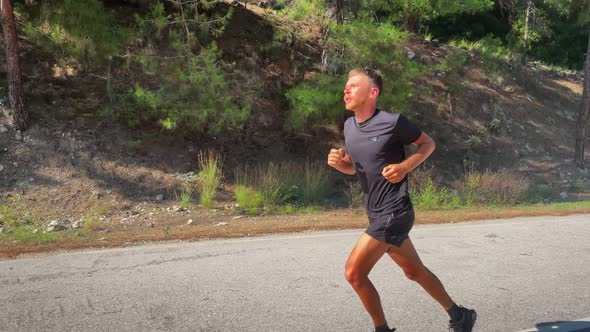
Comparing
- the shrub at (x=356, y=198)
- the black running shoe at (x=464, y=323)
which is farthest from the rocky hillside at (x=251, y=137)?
the black running shoe at (x=464, y=323)

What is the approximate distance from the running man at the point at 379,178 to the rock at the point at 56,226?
6.96 m

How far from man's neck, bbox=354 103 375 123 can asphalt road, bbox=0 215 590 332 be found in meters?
1.78

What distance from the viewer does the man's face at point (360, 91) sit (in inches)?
155

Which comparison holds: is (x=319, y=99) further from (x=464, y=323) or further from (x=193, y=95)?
(x=464, y=323)

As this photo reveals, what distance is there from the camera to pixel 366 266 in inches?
155

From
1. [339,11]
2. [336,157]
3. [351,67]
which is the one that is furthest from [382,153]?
[339,11]

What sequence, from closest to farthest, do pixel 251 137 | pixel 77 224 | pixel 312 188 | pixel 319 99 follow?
pixel 77 224 < pixel 312 188 < pixel 319 99 < pixel 251 137

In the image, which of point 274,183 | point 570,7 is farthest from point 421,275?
point 570,7

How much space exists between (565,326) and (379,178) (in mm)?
2232

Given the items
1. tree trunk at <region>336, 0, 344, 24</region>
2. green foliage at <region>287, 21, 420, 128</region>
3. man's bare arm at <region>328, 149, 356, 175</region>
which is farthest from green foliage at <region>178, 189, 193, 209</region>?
man's bare arm at <region>328, 149, 356, 175</region>

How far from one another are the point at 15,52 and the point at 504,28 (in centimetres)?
2423

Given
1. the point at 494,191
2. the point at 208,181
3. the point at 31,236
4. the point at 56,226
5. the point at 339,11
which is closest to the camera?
the point at 31,236

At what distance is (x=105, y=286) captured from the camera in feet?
18.3

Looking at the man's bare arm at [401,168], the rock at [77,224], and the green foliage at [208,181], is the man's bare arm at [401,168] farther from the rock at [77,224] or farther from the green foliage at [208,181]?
the green foliage at [208,181]
